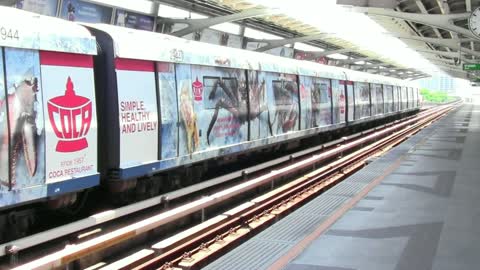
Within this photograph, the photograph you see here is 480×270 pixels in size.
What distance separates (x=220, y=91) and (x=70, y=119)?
439cm

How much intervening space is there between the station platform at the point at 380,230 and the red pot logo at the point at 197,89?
9.10ft

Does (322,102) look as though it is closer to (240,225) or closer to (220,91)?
(220,91)

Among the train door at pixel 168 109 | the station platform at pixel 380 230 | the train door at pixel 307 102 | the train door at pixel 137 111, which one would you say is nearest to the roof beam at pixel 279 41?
the train door at pixel 307 102

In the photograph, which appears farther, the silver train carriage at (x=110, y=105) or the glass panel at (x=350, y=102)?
the glass panel at (x=350, y=102)

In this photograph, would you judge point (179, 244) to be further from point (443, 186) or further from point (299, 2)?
point (299, 2)

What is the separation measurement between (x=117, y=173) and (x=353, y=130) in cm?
1807

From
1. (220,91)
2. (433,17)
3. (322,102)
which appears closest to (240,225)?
(220,91)

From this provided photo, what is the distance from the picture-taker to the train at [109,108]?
5840 millimetres

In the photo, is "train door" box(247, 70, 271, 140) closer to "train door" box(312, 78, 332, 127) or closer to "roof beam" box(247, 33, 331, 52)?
"train door" box(312, 78, 332, 127)

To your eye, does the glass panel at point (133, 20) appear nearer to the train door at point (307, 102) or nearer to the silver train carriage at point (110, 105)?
the train door at point (307, 102)

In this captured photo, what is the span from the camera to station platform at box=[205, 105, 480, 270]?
521 cm

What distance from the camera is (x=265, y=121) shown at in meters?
12.9

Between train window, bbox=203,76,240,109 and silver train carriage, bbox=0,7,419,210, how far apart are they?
19mm

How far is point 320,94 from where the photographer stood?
17.1m
